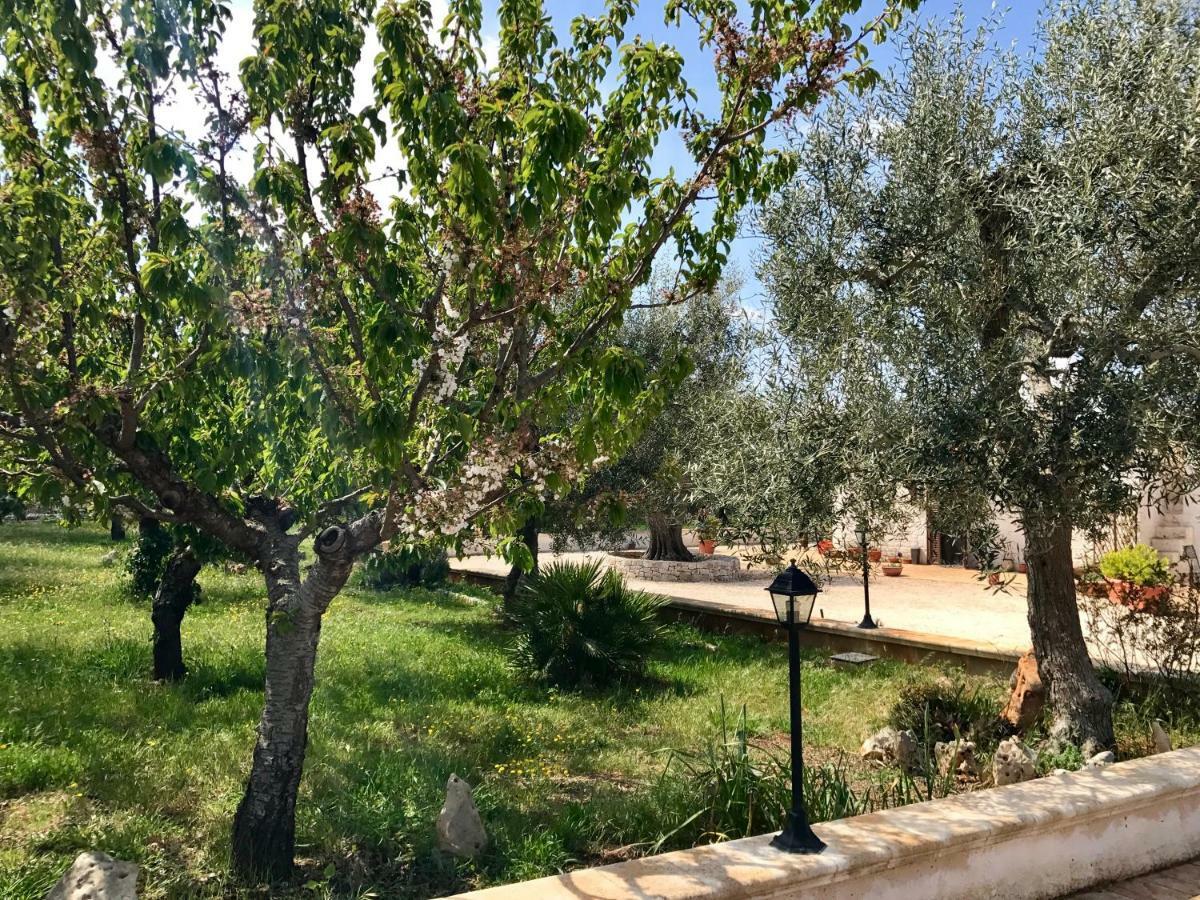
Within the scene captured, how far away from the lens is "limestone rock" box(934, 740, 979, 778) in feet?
20.7

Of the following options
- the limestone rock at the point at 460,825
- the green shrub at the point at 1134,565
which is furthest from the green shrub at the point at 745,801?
the green shrub at the point at 1134,565

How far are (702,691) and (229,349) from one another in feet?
22.1

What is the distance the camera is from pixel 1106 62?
5711mm

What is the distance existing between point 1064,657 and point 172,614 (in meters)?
8.49

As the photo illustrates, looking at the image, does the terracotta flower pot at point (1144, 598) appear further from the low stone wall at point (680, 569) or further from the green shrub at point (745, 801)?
the low stone wall at point (680, 569)

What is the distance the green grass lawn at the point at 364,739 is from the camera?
4961 millimetres

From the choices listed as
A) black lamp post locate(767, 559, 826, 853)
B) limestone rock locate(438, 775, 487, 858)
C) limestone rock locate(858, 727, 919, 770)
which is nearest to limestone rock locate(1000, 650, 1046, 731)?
limestone rock locate(858, 727, 919, 770)

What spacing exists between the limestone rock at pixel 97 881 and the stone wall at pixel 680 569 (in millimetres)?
16964

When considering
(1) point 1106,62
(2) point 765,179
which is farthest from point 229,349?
(1) point 1106,62

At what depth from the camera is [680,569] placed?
68.5 ft

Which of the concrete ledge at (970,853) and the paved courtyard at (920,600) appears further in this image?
the paved courtyard at (920,600)

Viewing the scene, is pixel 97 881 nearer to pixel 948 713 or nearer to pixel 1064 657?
pixel 948 713

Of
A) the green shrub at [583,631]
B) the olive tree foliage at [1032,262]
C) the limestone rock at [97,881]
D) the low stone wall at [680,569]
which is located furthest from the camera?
the low stone wall at [680,569]

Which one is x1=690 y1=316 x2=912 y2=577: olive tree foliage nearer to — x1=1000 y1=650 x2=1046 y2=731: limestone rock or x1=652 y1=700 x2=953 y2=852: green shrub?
x1=652 y1=700 x2=953 y2=852: green shrub
